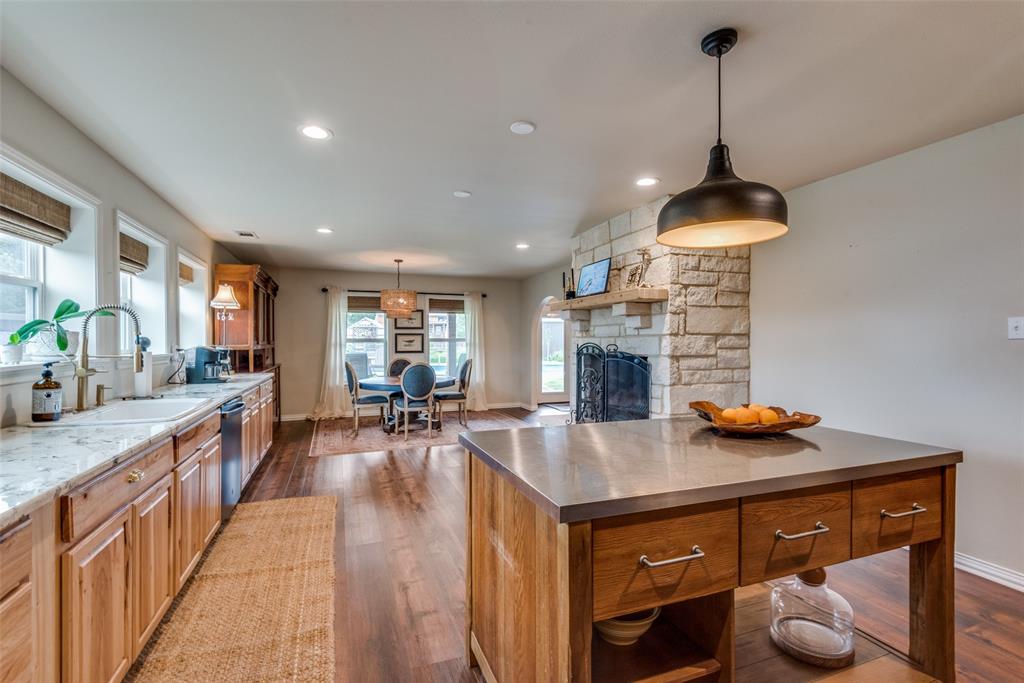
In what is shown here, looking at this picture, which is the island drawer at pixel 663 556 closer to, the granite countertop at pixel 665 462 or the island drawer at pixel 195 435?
the granite countertop at pixel 665 462

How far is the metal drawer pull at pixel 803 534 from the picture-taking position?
1191mm

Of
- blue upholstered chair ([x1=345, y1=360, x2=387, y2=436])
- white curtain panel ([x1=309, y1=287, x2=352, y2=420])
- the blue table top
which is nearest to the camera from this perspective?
the blue table top

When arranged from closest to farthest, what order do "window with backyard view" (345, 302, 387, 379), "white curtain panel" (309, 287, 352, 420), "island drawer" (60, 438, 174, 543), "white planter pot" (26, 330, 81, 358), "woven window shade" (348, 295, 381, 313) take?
"island drawer" (60, 438, 174, 543)
"white planter pot" (26, 330, 81, 358)
"white curtain panel" (309, 287, 352, 420)
"woven window shade" (348, 295, 381, 313)
"window with backyard view" (345, 302, 387, 379)

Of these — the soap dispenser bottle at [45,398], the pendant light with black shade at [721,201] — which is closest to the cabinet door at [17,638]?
the soap dispenser bottle at [45,398]

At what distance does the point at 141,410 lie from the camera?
2627 millimetres

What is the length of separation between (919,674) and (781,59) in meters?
2.17

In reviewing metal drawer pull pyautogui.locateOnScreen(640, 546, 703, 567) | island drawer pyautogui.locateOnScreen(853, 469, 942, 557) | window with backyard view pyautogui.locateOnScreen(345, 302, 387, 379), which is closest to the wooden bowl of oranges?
island drawer pyautogui.locateOnScreen(853, 469, 942, 557)

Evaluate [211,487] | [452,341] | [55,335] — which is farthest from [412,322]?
[55,335]

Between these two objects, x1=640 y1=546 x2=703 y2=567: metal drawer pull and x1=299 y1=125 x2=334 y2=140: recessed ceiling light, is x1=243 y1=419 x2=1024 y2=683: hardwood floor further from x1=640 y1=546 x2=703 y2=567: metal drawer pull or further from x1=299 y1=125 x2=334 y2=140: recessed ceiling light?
x1=299 y1=125 x2=334 y2=140: recessed ceiling light

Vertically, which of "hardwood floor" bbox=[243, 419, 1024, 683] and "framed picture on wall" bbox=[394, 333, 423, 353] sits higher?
"framed picture on wall" bbox=[394, 333, 423, 353]

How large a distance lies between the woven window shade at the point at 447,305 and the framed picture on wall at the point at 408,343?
52cm

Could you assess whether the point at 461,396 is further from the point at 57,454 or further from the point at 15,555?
the point at 15,555

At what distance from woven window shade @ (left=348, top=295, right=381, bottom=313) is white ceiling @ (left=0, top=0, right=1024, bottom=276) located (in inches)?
153

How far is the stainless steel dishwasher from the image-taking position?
112 inches
